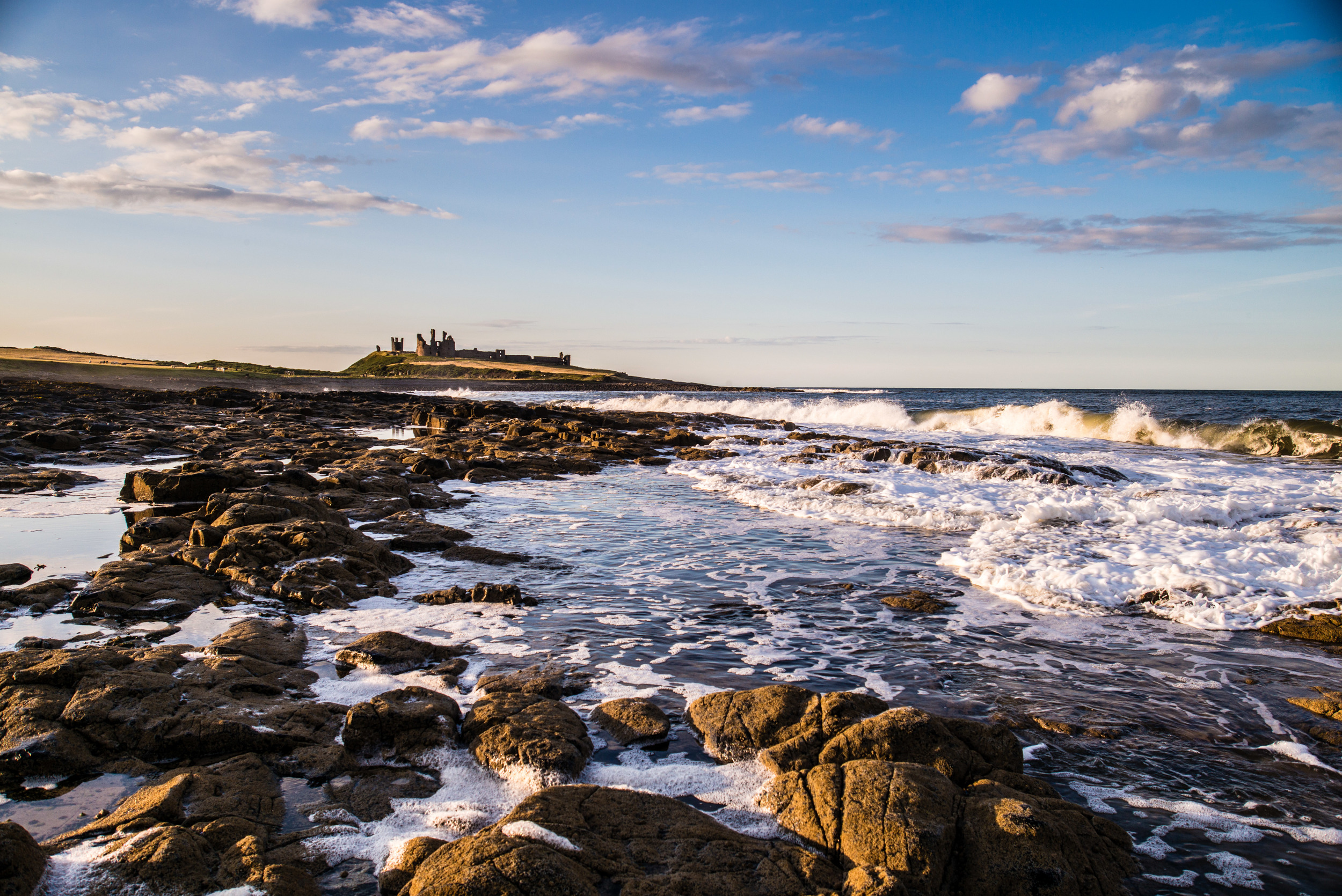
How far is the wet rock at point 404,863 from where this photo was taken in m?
2.89

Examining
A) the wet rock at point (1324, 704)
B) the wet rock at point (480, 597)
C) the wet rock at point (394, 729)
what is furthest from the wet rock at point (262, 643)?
the wet rock at point (1324, 704)

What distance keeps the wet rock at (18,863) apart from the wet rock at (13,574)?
5.49 metres

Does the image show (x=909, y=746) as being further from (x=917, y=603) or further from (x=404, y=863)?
(x=917, y=603)

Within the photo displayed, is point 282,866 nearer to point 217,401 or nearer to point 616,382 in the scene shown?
point 217,401

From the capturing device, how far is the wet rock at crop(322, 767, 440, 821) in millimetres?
3516

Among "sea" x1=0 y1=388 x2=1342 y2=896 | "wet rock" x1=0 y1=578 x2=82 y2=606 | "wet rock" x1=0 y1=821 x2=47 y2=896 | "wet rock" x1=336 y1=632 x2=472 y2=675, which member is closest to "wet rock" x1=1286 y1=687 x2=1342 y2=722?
"sea" x1=0 y1=388 x2=1342 y2=896

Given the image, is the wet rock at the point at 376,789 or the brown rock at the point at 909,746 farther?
the brown rock at the point at 909,746

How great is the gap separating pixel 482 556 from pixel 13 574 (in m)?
4.51

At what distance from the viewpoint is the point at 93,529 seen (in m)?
9.38

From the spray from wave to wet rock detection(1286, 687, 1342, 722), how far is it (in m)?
22.5

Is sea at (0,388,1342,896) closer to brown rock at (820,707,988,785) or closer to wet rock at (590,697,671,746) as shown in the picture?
wet rock at (590,697,671,746)

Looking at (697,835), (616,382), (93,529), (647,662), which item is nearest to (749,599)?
(647,662)

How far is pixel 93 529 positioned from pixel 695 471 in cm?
1235

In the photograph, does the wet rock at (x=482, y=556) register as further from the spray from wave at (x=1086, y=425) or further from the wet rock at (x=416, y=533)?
the spray from wave at (x=1086, y=425)
